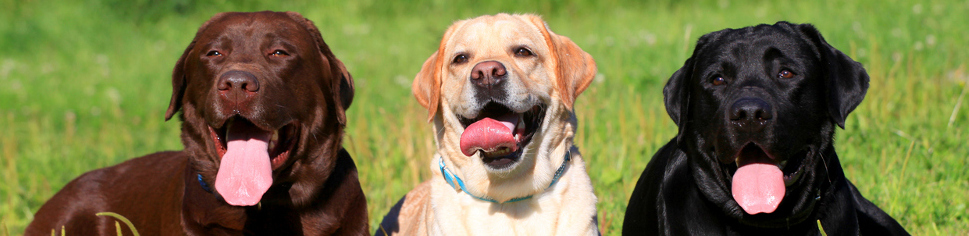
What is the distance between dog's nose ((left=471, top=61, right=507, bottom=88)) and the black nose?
3.43ft

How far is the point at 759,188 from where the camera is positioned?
3.35 metres

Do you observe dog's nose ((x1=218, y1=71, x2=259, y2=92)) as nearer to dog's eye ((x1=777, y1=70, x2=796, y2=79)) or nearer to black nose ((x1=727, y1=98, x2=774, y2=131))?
black nose ((x1=727, y1=98, x2=774, y2=131))

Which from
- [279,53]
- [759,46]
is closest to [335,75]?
[279,53]

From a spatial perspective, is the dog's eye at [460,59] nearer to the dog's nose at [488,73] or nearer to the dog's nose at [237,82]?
the dog's nose at [488,73]

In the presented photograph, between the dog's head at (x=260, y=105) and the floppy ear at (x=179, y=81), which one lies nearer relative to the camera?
the dog's head at (x=260, y=105)

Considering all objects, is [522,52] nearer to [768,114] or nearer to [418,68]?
[768,114]

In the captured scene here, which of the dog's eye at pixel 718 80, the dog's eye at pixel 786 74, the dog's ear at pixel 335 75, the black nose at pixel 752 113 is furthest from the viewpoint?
the dog's ear at pixel 335 75

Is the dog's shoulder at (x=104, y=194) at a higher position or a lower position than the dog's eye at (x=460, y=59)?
lower

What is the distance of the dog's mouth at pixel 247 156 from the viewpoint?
3.68m

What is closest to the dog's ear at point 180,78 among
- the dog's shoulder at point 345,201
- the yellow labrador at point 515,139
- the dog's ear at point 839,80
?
the dog's shoulder at point 345,201

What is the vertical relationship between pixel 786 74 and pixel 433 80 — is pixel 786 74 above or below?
above

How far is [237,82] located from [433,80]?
1.05 meters

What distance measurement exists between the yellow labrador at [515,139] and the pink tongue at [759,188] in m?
0.87

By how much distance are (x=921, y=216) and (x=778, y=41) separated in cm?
195
